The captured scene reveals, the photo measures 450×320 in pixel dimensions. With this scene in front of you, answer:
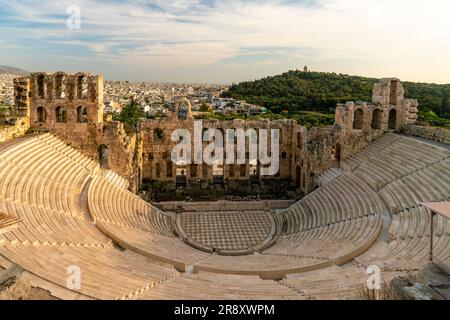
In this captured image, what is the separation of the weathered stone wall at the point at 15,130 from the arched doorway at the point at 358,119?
72.2ft

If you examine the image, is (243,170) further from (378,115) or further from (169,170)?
(378,115)

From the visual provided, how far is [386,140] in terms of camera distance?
2606 centimetres

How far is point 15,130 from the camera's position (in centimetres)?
2295

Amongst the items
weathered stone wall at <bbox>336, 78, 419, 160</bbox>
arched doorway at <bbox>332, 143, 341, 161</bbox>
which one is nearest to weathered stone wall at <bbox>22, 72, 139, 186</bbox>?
arched doorway at <bbox>332, 143, 341, 161</bbox>

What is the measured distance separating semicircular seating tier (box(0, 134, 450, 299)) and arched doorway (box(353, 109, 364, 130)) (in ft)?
9.24

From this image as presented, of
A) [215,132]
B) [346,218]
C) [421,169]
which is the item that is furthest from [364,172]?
[215,132]

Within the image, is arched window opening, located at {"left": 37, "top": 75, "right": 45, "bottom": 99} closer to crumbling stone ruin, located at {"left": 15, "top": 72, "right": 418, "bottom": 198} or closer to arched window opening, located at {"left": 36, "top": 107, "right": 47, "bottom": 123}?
crumbling stone ruin, located at {"left": 15, "top": 72, "right": 418, "bottom": 198}

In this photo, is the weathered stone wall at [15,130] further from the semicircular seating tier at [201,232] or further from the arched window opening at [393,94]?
the arched window opening at [393,94]

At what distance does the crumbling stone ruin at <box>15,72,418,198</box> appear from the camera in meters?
25.1

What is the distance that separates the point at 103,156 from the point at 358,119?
18.6m

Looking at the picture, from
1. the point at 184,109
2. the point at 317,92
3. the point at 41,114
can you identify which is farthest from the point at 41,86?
the point at 317,92

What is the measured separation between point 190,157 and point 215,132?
8.76 feet

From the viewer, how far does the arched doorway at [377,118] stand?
2734cm
